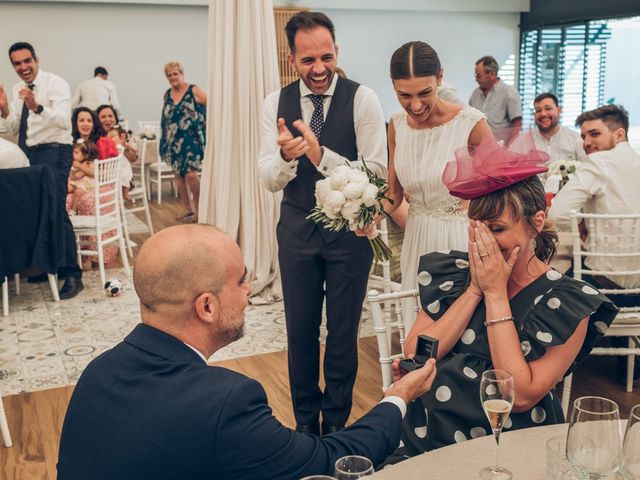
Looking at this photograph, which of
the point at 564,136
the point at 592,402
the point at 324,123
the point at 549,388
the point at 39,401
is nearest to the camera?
the point at 592,402

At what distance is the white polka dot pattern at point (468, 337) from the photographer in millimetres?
1934

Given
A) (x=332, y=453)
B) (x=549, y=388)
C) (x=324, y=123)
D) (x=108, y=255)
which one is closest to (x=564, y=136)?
(x=324, y=123)

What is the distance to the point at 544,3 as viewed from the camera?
12.5 m

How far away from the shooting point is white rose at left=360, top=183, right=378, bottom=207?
8.47 feet

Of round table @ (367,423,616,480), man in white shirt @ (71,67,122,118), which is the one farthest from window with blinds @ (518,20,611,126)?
round table @ (367,423,616,480)

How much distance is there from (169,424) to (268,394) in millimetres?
2511

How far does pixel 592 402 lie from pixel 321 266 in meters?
1.85

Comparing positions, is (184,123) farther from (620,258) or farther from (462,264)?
(462,264)

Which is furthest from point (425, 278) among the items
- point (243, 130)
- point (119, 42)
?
point (119, 42)

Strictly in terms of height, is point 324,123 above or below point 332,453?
above

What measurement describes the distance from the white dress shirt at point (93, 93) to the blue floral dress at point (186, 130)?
8.88ft

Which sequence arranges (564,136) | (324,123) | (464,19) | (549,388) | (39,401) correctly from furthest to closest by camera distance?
(464,19) < (564,136) < (39,401) < (324,123) < (549,388)

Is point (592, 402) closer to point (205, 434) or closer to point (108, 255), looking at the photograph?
point (205, 434)

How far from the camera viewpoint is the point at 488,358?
188 cm
